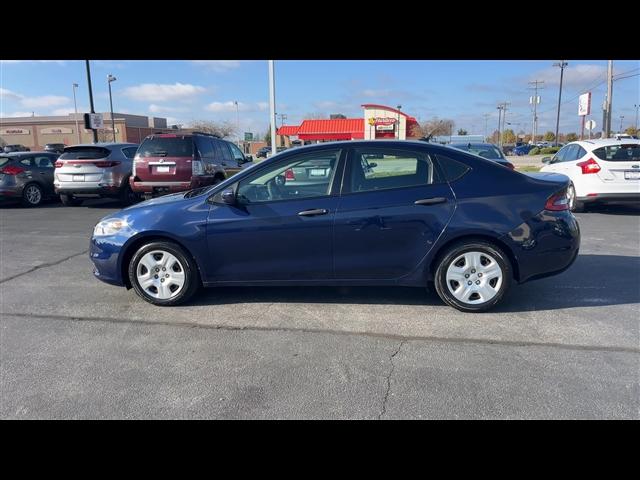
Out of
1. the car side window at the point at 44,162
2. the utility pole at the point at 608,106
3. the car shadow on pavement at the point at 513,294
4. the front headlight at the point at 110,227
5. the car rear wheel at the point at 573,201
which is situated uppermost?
the utility pole at the point at 608,106

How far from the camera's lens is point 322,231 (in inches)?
160

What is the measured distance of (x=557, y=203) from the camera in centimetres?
409

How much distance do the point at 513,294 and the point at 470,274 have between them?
86cm

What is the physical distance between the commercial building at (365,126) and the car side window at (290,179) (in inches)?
1505

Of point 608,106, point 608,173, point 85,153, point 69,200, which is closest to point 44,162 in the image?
point 69,200

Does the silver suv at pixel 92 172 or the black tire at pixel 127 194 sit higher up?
the silver suv at pixel 92 172

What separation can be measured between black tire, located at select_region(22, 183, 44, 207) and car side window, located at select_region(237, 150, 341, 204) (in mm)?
10661

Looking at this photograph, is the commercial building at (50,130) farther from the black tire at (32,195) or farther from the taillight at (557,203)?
the taillight at (557,203)

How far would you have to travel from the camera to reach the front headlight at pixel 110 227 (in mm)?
4355

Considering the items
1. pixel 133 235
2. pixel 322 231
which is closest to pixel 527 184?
pixel 322 231

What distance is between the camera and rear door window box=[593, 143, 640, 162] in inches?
344

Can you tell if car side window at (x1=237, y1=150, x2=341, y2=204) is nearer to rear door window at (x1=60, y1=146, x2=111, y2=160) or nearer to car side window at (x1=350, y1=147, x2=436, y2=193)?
car side window at (x1=350, y1=147, x2=436, y2=193)

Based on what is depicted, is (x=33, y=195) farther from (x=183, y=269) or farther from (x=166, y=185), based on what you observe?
(x=183, y=269)

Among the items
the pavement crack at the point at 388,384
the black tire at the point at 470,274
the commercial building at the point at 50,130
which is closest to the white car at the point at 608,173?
the black tire at the point at 470,274
